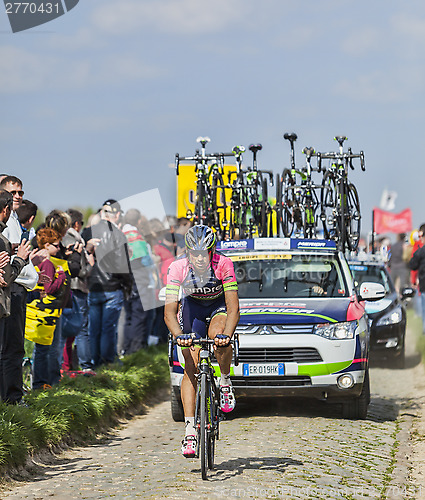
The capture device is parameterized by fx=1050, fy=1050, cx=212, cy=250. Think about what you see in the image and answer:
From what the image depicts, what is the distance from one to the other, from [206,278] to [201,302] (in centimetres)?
29

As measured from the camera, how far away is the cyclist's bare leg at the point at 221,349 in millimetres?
8484

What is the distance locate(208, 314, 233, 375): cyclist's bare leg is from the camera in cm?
848

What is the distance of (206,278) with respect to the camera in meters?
A: 8.50

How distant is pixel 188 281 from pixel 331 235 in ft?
24.8

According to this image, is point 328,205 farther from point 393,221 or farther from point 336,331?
point 393,221

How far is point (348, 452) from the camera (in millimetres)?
9102

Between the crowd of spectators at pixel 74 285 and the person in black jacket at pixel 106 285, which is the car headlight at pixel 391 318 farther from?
the person in black jacket at pixel 106 285

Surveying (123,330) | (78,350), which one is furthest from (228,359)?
(123,330)

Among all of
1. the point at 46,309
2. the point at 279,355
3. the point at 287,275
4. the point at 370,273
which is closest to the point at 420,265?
the point at 370,273

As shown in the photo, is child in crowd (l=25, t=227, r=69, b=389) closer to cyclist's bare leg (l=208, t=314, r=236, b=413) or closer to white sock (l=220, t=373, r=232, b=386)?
cyclist's bare leg (l=208, t=314, r=236, b=413)

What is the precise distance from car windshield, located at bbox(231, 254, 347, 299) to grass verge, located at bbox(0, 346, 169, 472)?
6.25ft

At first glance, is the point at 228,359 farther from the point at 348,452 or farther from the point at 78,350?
the point at 78,350

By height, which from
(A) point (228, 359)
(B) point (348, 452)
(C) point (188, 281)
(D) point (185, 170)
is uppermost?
(D) point (185, 170)

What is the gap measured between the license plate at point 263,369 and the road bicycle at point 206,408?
252 centimetres
